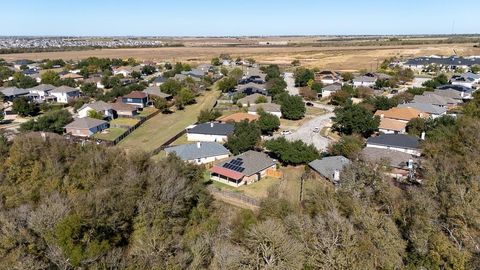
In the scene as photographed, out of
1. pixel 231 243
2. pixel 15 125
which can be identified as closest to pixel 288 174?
pixel 231 243

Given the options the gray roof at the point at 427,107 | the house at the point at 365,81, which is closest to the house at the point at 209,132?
the gray roof at the point at 427,107

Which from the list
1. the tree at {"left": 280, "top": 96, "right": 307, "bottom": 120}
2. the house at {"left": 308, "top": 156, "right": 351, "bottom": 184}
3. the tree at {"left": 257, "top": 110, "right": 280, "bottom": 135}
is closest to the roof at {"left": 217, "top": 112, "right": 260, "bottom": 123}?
the tree at {"left": 257, "top": 110, "right": 280, "bottom": 135}

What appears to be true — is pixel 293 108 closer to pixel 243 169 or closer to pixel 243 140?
pixel 243 140

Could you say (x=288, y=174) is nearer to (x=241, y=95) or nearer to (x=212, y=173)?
(x=212, y=173)

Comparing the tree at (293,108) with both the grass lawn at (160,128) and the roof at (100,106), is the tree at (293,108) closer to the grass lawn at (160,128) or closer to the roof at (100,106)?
the grass lawn at (160,128)

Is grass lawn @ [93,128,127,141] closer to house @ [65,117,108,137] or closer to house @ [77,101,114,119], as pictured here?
house @ [65,117,108,137]

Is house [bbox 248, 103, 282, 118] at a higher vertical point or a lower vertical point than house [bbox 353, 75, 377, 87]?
lower
